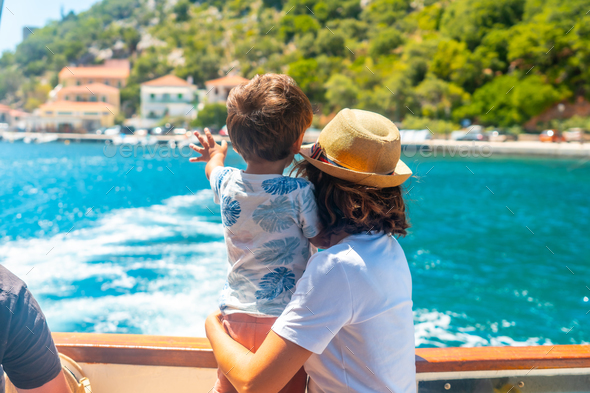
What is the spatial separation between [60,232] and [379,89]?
A: 25484 mm

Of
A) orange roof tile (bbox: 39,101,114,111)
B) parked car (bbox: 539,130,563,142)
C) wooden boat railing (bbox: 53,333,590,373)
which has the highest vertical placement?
wooden boat railing (bbox: 53,333,590,373)

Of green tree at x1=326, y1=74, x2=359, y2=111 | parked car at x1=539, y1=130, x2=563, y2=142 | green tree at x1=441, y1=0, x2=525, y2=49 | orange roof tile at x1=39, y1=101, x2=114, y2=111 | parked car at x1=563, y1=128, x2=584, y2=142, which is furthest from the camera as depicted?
orange roof tile at x1=39, y1=101, x2=114, y2=111

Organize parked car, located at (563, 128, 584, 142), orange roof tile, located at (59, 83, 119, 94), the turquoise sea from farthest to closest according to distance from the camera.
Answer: orange roof tile, located at (59, 83, 119, 94) → parked car, located at (563, 128, 584, 142) → the turquoise sea

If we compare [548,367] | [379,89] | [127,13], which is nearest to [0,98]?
[127,13]

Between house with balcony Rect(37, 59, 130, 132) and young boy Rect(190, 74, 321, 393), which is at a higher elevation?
young boy Rect(190, 74, 321, 393)

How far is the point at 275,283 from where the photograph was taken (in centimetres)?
77

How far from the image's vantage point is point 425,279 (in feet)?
15.0

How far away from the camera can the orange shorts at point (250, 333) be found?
2.48ft

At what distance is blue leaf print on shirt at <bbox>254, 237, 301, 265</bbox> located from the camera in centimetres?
77

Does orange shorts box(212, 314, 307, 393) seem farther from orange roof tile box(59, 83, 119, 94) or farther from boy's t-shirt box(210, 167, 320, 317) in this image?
orange roof tile box(59, 83, 119, 94)

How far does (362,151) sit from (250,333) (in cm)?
41

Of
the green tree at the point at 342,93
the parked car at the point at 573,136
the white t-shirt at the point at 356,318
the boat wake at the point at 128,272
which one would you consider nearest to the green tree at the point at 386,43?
the green tree at the point at 342,93

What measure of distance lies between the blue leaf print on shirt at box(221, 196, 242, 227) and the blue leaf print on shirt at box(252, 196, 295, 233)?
0.04 m

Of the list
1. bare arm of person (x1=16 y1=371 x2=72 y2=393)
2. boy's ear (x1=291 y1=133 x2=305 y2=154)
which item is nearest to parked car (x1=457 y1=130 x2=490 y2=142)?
boy's ear (x1=291 y1=133 x2=305 y2=154)
